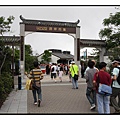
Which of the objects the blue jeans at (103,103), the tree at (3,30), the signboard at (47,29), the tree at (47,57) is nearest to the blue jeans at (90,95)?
the blue jeans at (103,103)

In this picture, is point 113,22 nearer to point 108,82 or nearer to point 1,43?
point 1,43

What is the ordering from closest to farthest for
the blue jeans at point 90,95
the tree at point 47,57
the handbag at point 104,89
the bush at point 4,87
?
the handbag at point 104,89 < the blue jeans at point 90,95 < the bush at point 4,87 < the tree at point 47,57

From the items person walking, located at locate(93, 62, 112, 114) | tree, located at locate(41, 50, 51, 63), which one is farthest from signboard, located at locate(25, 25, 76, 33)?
tree, located at locate(41, 50, 51, 63)

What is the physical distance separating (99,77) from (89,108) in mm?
1850

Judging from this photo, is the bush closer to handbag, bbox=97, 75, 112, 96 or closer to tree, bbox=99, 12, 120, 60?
handbag, bbox=97, 75, 112, 96

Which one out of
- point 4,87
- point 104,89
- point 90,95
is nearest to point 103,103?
point 104,89

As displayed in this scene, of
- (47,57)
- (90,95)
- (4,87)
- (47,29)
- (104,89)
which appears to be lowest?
(90,95)

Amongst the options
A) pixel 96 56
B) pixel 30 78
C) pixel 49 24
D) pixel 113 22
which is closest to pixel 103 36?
pixel 113 22

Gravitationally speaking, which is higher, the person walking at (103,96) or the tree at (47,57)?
the tree at (47,57)

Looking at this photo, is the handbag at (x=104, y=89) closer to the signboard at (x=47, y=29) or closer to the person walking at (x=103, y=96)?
the person walking at (x=103, y=96)

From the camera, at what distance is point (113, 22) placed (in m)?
28.2

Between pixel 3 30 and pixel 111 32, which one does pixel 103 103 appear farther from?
pixel 111 32

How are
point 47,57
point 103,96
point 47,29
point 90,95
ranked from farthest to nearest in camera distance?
point 47,57, point 47,29, point 90,95, point 103,96

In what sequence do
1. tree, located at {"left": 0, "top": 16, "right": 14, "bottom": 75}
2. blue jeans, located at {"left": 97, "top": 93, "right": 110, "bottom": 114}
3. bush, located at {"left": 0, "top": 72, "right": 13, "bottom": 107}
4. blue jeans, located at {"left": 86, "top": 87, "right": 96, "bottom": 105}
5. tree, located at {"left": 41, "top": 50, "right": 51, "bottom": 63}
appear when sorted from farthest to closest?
tree, located at {"left": 41, "top": 50, "right": 51, "bottom": 63}, tree, located at {"left": 0, "top": 16, "right": 14, "bottom": 75}, bush, located at {"left": 0, "top": 72, "right": 13, "bottom": 107}, blue jeans, located at {"left": 86, "top": 87, "right": 96, "bottom": 105}, blue jeans, located at {"left": 97, "top": 93, "right": 110, "bottom": 114}
